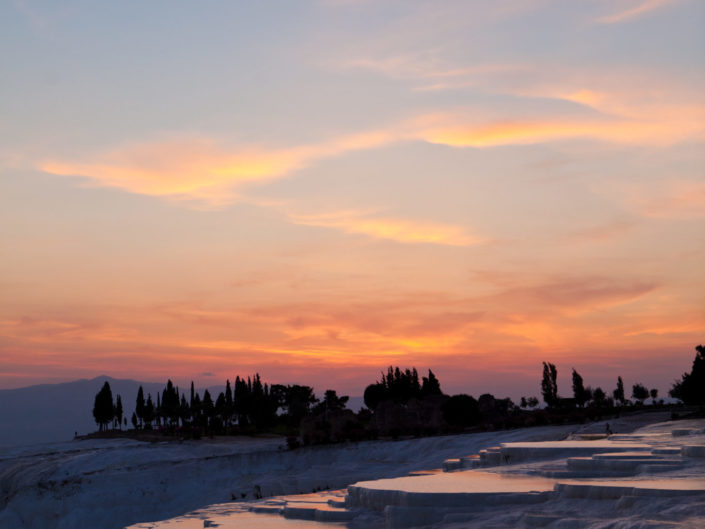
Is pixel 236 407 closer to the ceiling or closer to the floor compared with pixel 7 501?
closer to the ceiling

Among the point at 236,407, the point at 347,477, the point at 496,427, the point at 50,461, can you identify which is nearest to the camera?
the point at 347,477

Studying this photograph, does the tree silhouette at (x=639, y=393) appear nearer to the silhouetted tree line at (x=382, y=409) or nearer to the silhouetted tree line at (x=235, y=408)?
the silhouetted tree line at (x=382, y=409)

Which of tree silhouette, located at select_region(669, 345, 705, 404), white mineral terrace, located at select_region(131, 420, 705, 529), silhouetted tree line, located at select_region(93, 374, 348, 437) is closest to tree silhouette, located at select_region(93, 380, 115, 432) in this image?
silhouetted tree line, located at select_region(93, 374, 348, 437)

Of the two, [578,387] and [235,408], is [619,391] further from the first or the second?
[235,408]

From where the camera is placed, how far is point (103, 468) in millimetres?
55062

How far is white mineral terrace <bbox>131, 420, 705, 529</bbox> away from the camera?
13.6 m

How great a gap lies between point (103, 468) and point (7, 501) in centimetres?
629

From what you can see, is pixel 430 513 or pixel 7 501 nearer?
pixel 430 513

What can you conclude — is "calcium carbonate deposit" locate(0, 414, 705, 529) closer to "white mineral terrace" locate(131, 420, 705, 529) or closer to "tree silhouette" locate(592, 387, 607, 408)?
"white mineral terrace" locate(131, 420, 705, 529)

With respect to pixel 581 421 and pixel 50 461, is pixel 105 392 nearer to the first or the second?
pixel 50 461

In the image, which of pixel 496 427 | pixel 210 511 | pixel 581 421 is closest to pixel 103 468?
pixel 496 427

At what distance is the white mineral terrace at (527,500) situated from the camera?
13.6m

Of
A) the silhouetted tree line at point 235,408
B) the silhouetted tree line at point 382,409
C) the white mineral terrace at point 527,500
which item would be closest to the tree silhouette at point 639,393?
the silhouetted tree line at point 382,409

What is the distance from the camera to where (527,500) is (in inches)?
615
